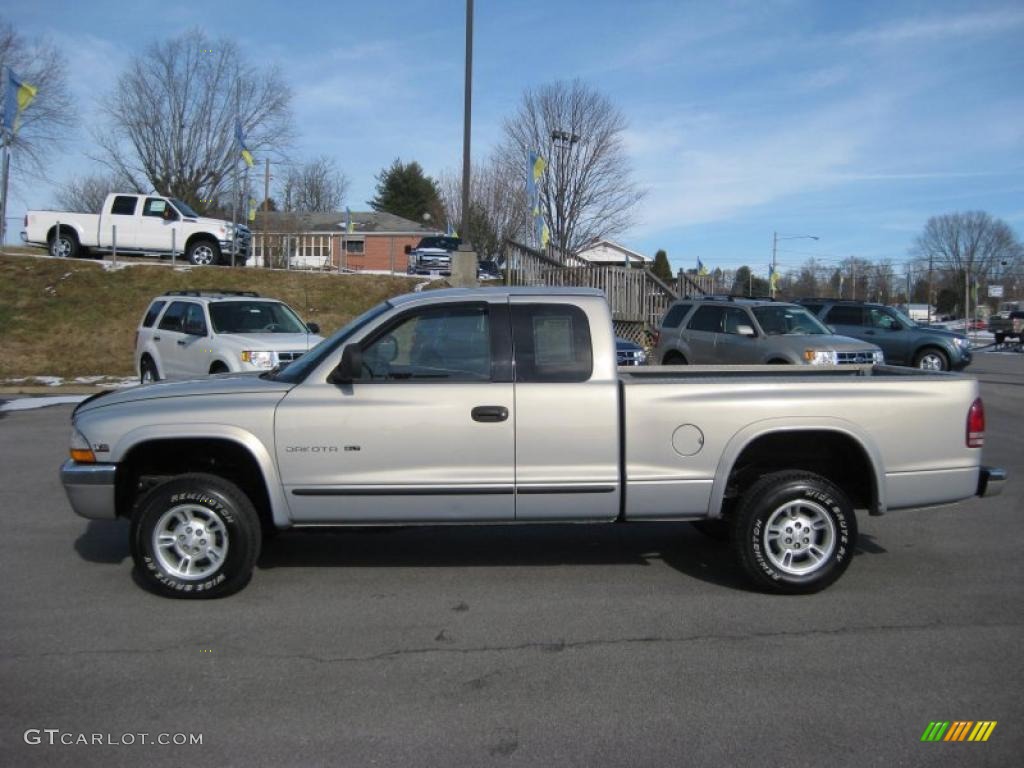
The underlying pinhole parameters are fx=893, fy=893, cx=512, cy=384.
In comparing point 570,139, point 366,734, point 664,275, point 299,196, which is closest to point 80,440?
point 366,734

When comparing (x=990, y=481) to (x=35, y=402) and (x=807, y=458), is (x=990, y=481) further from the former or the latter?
(x=35, y=402)

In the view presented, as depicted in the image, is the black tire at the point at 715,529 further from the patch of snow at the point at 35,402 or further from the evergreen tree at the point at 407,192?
the evergreen tree at the point at 407,192

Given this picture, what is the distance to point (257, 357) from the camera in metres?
12.6

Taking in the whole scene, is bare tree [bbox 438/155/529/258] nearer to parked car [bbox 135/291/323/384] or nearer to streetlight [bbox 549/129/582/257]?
streetlight [bbox 549/129/582/257]

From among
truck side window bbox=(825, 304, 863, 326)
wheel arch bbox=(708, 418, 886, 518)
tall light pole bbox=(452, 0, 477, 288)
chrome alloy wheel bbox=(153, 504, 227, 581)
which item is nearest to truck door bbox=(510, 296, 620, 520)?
wheel arch bbox=(708, 418, 886, 518)

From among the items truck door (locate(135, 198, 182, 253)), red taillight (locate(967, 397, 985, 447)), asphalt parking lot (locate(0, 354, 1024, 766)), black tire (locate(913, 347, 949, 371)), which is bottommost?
asphalt parking lot (locate(0, 354, 1024, 766))

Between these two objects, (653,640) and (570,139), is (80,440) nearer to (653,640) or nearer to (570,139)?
(653,640)

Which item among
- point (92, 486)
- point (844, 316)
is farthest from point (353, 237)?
point (92, 486)

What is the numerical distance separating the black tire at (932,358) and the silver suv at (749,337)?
597 cm

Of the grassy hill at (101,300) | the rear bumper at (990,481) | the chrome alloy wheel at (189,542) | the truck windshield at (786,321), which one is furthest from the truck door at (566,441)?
the grassy hill at (101,300)

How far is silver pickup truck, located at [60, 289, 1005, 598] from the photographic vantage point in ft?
17.6

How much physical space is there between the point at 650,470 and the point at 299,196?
202 ft

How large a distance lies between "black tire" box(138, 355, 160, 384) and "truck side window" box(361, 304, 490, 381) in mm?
10722

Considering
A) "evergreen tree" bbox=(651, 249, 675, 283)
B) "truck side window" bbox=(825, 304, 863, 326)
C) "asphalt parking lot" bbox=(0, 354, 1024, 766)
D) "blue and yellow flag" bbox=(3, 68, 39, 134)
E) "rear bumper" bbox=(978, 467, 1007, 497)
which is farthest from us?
"evergreen tree" bbox=(651, 249, 675, 283)
